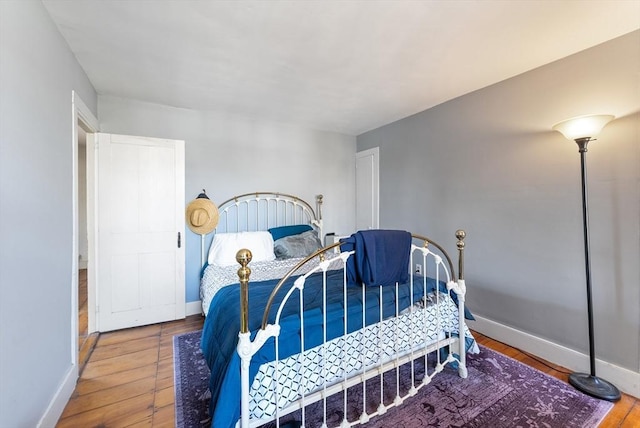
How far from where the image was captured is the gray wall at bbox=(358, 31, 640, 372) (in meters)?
1.92

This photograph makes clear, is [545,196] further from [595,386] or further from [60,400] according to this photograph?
[60,400]

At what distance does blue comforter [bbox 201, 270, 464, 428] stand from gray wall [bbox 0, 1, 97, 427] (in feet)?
2.81

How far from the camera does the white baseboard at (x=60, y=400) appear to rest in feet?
4.96

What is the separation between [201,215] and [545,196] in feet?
11.4

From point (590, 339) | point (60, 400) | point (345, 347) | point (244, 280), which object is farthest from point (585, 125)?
point (60, 400)

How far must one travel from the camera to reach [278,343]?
1388 mm

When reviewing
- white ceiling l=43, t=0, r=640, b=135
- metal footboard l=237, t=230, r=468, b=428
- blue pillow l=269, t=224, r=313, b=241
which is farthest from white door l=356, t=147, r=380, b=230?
metal footboard l=237, t=230, r=468, b=428

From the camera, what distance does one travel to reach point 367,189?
4.31m

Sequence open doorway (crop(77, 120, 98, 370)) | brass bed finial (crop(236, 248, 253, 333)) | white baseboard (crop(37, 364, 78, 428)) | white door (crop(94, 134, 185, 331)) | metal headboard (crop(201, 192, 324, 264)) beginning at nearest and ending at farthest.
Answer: brass bed finial (crop(236, 248, 253, 333)) → white baseboard (crop(37, 364, 78, 428)) → open doorway (crop(77, 120, 98, 370)) → white door (crop(94, 134, 185, 331)) → metal headboard (crop(201, 192, 324, 264))

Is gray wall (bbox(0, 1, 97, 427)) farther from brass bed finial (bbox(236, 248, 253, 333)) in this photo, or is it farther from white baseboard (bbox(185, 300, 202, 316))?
white baseboard (bbox(185, 300, 202, 316))

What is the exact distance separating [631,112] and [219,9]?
2.87 metres

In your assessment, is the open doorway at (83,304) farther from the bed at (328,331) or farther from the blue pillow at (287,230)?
the blue pillow at (287,230)

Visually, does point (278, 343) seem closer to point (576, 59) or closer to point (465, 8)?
point (465, 8)

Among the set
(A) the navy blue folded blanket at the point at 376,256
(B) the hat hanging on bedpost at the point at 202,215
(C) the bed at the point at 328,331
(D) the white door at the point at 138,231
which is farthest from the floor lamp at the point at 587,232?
(D) the white door at the point at 138,231
